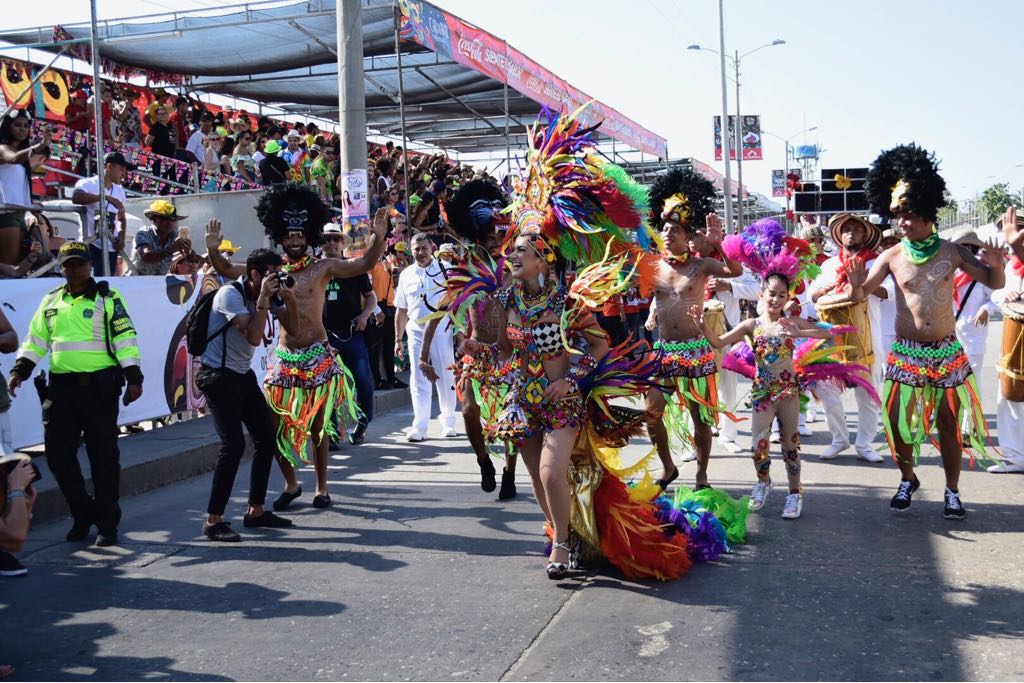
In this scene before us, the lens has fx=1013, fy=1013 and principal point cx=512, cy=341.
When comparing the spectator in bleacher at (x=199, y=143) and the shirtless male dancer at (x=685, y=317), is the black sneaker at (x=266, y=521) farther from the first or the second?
the spectator in bleacher at (x=199, y=143)

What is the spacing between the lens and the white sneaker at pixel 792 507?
256 inches

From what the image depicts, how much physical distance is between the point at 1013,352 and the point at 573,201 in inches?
169

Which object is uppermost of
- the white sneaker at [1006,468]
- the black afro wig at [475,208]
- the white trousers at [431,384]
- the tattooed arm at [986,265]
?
the black afro wig at [475,208]

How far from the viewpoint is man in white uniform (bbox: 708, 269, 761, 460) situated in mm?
9042

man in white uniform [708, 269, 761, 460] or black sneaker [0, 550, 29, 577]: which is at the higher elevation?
man in white uniform [708, 269, 761, 460]

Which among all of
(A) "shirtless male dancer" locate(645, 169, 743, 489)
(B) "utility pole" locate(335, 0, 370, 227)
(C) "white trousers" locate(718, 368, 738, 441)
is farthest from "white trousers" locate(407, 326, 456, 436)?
(A) "shirtless male dancer" locate(645, 169, 743, 489)

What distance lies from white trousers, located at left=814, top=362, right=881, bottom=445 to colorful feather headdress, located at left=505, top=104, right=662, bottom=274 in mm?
3669

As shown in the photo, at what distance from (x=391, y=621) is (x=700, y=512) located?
198cm

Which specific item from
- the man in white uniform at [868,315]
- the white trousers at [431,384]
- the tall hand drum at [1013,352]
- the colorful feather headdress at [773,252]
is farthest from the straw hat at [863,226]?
the white trousers at [431,384]

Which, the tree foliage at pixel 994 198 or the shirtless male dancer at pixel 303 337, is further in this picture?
the tree foliage at pixel 994 198

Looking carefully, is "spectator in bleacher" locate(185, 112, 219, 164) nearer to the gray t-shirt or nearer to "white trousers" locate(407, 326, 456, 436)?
"white trousers" locate(407, 326, 456, 436)

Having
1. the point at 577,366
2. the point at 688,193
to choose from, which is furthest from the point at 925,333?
the point at 577,366

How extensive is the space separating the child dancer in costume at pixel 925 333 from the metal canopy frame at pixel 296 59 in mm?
5239

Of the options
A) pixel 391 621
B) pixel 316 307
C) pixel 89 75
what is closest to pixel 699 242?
pixel 316 307
